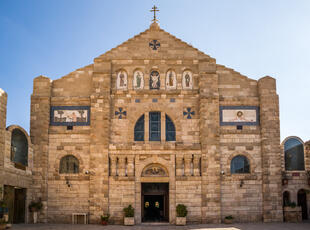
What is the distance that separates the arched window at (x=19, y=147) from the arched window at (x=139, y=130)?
7.78 meters

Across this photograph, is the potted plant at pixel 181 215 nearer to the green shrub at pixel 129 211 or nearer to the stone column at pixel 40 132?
the green shrub at pixel 129 211

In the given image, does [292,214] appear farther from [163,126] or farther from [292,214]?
[163,126]

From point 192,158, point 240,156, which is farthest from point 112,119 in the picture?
point 240,156

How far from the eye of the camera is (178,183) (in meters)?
29.3

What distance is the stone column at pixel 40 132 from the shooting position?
29.2m

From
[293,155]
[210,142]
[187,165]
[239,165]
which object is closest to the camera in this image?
[187,165]

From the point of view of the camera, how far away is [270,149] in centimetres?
2986

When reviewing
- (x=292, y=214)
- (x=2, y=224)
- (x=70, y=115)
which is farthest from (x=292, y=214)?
(x=2, y=224)

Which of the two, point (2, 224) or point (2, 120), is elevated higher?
point (2, 120)

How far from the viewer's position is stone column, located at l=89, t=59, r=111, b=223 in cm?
2881

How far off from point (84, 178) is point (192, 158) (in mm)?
7855

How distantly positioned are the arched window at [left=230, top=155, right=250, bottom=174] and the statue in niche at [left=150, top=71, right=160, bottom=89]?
309 inches

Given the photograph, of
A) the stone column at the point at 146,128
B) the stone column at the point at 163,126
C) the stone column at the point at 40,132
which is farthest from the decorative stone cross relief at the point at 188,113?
the stone column at the point at 40,132

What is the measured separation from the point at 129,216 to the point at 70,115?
852 cm
